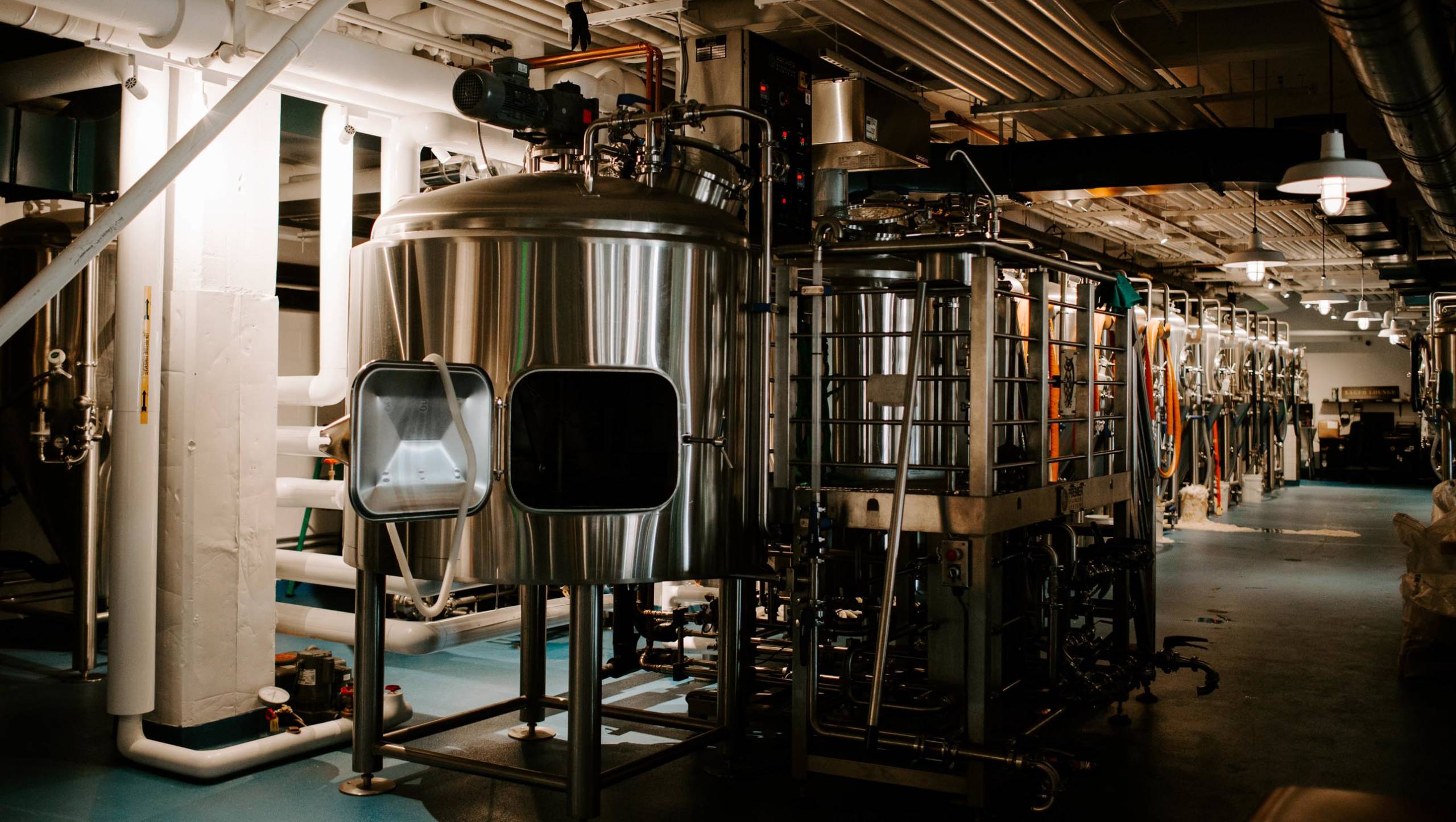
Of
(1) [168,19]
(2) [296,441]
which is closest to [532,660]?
(2) [296,441]

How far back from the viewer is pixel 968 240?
3.67 metres

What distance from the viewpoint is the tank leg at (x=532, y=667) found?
470 cm

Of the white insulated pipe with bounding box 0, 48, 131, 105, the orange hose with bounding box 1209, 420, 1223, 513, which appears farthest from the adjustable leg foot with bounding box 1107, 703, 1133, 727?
the orange hose with bounding box 1209, 420, 1223, 513

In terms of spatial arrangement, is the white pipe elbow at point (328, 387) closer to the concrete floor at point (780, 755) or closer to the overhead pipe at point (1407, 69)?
the concrete floor at point (780, 755)

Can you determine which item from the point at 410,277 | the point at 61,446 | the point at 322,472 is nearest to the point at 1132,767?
the point at 410,277

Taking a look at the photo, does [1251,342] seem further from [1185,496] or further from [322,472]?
[322,472]

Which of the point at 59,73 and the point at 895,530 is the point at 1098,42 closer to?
the point at 895,530

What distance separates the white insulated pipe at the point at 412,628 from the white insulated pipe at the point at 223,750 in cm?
68

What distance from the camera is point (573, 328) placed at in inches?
140

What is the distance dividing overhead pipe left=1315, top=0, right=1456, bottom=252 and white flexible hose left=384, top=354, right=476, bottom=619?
316 cm

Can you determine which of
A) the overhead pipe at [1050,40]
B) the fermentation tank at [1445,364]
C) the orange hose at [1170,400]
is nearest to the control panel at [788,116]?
the overhead pipe at [1050,40]

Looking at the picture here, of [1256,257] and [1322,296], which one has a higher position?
[1322,296]

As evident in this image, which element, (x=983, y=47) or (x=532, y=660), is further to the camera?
(x=983, y=47)

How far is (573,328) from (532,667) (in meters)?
1.79
